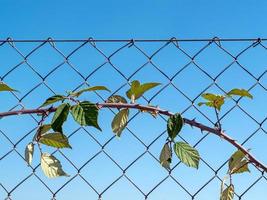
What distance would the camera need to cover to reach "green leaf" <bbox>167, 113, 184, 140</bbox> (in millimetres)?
1392

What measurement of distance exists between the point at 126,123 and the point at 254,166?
16.2 inches

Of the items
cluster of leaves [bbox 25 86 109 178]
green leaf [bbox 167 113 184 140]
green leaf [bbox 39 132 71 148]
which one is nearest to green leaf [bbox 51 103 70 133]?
cluster of leaves [bbox 25 86 109 178]

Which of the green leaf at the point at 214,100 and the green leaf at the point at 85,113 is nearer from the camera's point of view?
the green leaf at the point at 85,113

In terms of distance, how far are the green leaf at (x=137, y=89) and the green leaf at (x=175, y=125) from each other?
0.11 m

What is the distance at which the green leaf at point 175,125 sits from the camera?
4.57 ft

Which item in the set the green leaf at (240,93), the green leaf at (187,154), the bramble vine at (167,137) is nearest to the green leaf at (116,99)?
the bramble vine at (167,137)

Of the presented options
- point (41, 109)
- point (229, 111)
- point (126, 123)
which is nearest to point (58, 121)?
point (41, 109)

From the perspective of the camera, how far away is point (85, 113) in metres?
1.27

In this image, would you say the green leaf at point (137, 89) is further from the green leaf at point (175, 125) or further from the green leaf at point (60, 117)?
the green leaf at point (60, 117)

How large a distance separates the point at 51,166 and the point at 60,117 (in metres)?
0.24

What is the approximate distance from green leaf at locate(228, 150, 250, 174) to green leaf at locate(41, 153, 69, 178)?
504mm

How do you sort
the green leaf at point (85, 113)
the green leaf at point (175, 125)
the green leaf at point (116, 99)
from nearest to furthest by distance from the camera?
the green leaf at point (85, 113)
the green leaf at point (175, 125)
the green leaf at point (116, 99)

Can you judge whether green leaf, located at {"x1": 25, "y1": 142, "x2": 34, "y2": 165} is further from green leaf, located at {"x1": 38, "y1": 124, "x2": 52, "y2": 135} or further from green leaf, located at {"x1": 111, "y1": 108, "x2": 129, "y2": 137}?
green leaf, located at {"x1": 111, "y1": 108, "x2": 129, "y2": 137}

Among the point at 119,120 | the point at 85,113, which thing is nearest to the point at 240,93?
the point at 119,120
